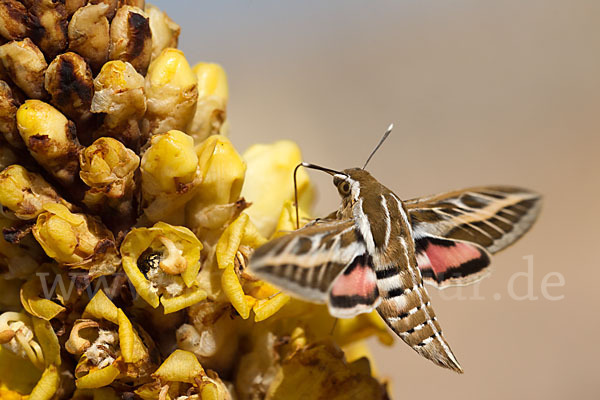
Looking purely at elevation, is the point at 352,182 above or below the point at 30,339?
above

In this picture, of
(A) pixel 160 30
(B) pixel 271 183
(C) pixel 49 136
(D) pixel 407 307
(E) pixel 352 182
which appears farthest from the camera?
(B) pixel 271 183

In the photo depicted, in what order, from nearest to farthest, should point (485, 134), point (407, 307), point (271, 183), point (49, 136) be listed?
point (49, 136)
point (407, 307)
point (271, 183)
point (485, 134)

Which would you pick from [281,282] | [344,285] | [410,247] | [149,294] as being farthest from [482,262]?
[149,294]

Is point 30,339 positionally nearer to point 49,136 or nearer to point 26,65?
point 49,136

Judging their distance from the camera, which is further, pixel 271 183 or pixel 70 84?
pixel 271 183

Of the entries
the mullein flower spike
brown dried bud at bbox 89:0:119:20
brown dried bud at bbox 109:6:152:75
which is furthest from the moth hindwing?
brown dried bud at bbox 89:0:119:20

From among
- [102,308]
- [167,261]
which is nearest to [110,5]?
[167,261]

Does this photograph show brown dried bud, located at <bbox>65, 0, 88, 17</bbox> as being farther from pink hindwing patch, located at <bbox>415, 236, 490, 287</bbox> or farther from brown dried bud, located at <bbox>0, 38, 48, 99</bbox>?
pink hindwing patch, located at <bbox>415, 236, 490, 287</bbox>
